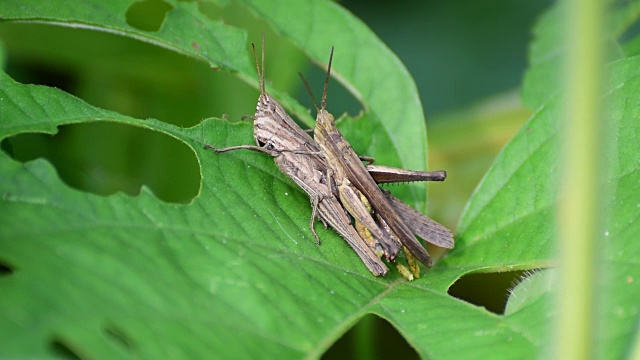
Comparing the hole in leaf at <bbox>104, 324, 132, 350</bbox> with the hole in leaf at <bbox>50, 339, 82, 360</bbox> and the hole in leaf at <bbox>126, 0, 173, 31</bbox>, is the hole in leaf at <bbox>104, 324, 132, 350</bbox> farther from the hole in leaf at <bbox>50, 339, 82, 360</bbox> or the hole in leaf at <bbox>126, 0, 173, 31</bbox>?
the hole in leaf at <bbox>126, 0, 173, 31</bbox>

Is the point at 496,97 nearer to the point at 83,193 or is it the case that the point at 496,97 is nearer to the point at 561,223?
the point at 83,193

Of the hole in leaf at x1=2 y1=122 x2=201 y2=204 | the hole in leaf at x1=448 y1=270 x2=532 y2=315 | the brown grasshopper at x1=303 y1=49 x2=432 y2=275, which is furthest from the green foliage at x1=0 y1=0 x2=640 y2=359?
the hole in leaf at x1=2 y1=122 x2=201 y2=204

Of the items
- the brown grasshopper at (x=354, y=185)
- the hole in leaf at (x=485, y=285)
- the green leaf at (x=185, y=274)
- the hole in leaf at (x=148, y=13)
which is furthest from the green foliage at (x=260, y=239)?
the hole in leaf at (x=148, y=13)

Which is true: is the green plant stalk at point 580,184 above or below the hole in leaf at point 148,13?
above

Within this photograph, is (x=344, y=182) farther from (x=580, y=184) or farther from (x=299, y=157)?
(x=580, y=184)

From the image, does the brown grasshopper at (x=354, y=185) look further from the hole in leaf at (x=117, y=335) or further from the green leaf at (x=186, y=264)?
the hole in leaf at (x=117, y=335)

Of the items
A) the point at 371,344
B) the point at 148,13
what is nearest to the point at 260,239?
the point at 371,344
